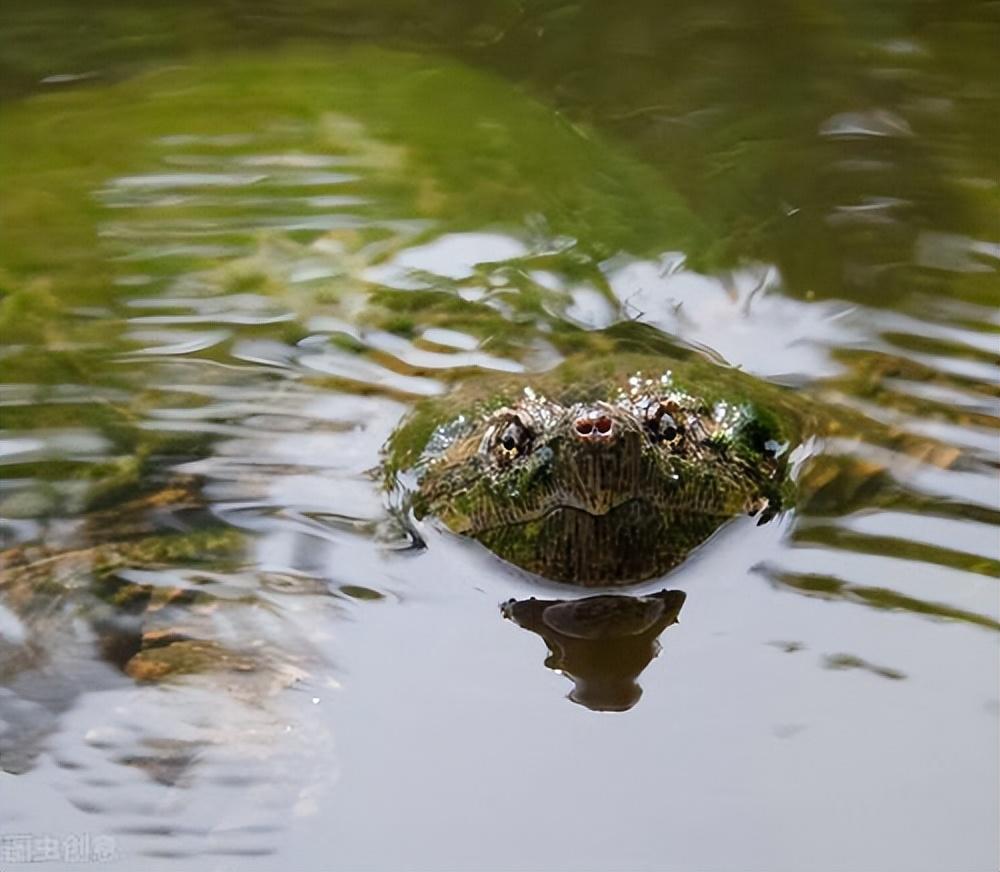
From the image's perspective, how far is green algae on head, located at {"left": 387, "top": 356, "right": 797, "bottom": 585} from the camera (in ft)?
9.24

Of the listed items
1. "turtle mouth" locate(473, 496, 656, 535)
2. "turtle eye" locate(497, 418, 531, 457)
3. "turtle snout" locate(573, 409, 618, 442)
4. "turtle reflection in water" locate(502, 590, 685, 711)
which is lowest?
"turtle reflection in water" locate(502, 590, 685, 711)

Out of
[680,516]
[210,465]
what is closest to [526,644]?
[680,516]

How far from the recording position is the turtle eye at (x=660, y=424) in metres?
2.96

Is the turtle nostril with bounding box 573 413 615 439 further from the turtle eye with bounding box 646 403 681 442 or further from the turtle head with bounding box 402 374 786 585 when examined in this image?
the turtle eye with bounding box 646 403 681 442

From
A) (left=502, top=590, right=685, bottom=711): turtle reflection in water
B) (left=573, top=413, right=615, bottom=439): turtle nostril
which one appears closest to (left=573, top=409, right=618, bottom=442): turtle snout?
(left=573, top=413, right=615, bottom=439): turtle nostril

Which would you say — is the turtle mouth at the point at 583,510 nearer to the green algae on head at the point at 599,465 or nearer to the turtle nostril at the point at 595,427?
the green algae on head at the point at 599,465

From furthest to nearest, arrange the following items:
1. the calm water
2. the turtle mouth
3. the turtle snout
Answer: the turtle mouth < the turtle snout < the calm water

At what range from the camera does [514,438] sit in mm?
2955

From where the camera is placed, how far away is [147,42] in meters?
5.36

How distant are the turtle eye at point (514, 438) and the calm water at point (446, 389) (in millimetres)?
295

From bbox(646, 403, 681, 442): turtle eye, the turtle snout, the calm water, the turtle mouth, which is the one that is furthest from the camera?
bbox(646, 403, 681, 442): turtle eye

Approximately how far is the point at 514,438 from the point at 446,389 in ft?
2.06

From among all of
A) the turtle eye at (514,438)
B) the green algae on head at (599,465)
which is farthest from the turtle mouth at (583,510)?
the turtle eye at (514,438)

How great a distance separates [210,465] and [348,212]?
1.11 m
